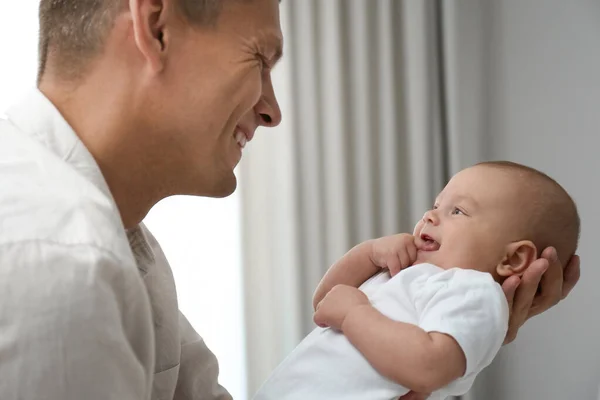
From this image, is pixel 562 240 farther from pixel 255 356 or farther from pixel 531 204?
pixel 255 356

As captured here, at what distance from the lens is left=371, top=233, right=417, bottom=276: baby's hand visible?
130cm

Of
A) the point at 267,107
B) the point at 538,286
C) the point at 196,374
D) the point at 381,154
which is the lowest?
the point at 196,374

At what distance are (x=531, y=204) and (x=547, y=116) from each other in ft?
3.73

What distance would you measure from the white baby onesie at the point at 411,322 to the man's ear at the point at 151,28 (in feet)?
1.78

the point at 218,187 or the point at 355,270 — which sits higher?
the point at 218,187

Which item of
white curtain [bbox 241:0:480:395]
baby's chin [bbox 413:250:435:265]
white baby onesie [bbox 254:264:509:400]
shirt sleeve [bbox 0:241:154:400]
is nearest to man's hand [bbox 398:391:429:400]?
white baby onesie [bbox 254:264:509:400]

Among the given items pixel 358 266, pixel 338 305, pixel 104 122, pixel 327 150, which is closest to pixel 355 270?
pixel 358 266

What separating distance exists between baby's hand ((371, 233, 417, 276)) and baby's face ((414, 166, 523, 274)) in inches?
0.8

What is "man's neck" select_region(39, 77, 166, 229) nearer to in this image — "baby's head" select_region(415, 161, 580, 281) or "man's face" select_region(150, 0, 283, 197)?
"man's face" select_region(150, 0, 283, 197)

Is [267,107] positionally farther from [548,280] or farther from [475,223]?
[548,280]

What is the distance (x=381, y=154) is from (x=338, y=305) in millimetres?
1201

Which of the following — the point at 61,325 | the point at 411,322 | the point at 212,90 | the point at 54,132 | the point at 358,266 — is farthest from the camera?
the point at 358,266

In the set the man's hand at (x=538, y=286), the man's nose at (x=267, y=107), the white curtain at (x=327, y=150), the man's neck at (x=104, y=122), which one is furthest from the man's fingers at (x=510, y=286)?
the white curtain at (x=327, y=150)

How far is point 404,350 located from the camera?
106 cm
